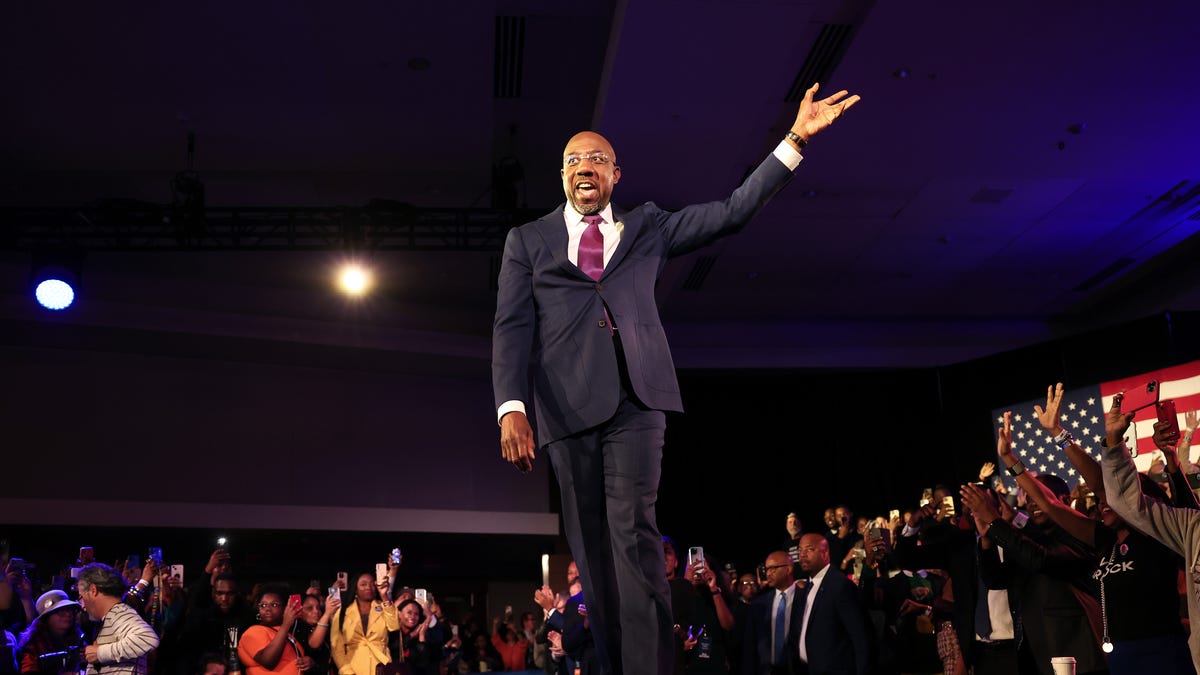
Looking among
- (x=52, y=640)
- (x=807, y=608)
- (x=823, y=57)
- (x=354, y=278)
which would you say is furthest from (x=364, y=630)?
(x=823, y=57)

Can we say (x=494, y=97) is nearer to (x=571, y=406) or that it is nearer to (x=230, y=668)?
(x=230, y=668)

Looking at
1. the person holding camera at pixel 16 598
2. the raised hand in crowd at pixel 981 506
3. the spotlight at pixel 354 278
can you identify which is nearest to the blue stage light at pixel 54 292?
the spotlight at pixel 354 278

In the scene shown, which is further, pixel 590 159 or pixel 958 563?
pixel 958 563

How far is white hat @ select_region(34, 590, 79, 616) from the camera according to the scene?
648 centimetres

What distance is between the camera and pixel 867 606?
6.95 metres

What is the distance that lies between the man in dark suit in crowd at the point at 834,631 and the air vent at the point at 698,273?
623 cm

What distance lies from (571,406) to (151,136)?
8080 mm

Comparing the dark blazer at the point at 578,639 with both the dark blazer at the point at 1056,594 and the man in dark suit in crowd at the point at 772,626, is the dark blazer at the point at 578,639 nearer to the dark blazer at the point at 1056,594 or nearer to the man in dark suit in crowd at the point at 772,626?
the man in dark suit in crowd at the point at 772,626

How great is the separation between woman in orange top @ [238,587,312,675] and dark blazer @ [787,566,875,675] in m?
2.97

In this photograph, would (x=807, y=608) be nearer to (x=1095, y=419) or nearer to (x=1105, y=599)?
(x=1105, y=599)

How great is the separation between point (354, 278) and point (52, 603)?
4940 millimetres

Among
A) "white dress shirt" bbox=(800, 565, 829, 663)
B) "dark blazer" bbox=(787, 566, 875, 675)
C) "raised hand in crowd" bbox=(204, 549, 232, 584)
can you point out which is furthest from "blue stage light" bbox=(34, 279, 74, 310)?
"dark blazer" bbox=(787, 566, 875, 675)

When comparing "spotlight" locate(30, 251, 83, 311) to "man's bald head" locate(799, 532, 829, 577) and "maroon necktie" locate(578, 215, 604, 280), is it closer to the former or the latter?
"man's bald head" locate(799, 532, 829, 577)

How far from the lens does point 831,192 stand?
1027 cm
